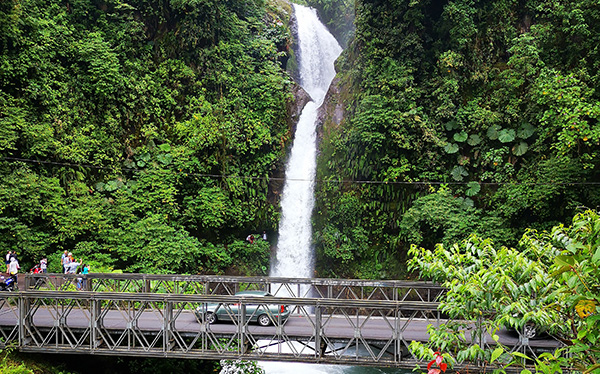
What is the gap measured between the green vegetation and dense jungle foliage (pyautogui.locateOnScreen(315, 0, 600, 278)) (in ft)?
45.2

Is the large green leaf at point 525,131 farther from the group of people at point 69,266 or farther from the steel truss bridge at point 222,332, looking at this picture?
the group of people at point 69,266

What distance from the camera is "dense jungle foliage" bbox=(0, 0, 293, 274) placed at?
18250 millimetres

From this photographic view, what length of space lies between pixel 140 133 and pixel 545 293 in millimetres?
Result: 21178

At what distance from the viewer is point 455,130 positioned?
2058cm

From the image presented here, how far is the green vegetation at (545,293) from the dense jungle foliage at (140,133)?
16412 mm

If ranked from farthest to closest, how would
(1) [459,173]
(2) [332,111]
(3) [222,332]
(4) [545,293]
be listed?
(2) [332,111] → (1) [459,173] → (3) [222,332] → (4) [545,293]

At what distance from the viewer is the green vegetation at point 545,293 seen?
3018 mm

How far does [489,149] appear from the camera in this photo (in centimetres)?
1970

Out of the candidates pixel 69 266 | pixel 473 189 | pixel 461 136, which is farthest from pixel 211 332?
pixel 461 136

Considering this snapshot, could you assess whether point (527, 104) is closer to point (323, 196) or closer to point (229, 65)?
point (323, 196)

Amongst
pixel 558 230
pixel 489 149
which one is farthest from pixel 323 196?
pixel 558 230

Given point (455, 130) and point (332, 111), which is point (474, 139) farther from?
point (332, 111)

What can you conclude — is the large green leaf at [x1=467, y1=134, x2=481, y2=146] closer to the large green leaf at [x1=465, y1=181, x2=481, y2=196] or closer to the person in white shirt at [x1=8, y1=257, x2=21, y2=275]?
the large green leaf at [x1=465, y1=181, x2=481, y2=196]

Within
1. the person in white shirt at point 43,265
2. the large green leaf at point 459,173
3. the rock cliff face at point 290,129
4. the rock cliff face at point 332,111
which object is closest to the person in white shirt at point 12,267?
the person in white shirt at point 43,265
